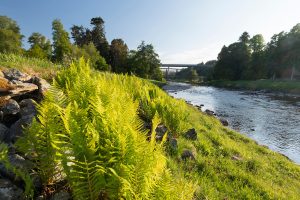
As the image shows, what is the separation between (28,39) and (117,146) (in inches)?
3071

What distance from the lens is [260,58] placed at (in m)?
82.1

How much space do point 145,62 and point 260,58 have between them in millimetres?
34212

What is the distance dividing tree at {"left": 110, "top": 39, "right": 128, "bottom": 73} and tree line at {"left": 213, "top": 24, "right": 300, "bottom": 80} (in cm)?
3451

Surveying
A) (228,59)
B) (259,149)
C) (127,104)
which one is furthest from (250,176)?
(228,59)

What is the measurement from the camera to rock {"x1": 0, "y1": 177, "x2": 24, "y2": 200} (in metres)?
3.04

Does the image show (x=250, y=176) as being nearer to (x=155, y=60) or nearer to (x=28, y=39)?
(x=155, y=60)

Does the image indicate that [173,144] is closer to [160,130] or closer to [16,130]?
[160,130]

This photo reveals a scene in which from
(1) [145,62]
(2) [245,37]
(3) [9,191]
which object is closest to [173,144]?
(3) [9,191]

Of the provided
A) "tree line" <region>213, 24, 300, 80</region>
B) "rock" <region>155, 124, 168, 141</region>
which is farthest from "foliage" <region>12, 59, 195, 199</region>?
"tree line" <region>213, 24, 300, 80</region>

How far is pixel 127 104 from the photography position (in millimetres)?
4418

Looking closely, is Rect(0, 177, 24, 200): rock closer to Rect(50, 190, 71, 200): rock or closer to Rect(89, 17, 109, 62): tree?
Rect(50, 190, 71, 200): rock

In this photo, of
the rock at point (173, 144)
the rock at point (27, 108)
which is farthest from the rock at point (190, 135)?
the rock at point (27, 108)

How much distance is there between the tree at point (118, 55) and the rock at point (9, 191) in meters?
68.0

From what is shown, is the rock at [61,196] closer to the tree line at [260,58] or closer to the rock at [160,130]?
the rock at [160,130]
